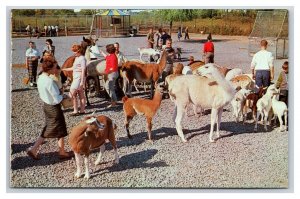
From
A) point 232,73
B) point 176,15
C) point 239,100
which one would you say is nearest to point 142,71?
point 176,15

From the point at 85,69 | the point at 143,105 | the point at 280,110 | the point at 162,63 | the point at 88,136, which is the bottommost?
the point at 88,136

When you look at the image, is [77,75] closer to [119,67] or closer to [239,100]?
[119,67]

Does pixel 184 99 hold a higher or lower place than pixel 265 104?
higher

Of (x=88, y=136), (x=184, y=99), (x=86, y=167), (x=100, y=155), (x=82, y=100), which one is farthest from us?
(x=82, y=100)

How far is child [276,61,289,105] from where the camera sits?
906 centimetres

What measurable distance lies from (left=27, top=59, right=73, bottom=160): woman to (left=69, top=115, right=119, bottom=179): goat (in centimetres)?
52

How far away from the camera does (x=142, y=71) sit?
966 centimetres

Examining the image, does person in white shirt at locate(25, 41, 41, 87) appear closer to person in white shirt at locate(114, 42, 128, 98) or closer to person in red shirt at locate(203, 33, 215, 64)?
person in white shirt at locate(114, 42, 128, 98)

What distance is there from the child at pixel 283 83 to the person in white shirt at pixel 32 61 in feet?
15.5

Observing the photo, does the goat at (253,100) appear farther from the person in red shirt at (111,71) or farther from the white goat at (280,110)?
the person in red shirt at (111,71)

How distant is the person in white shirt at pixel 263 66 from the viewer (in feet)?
29.9

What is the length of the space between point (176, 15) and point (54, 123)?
9.69ft
